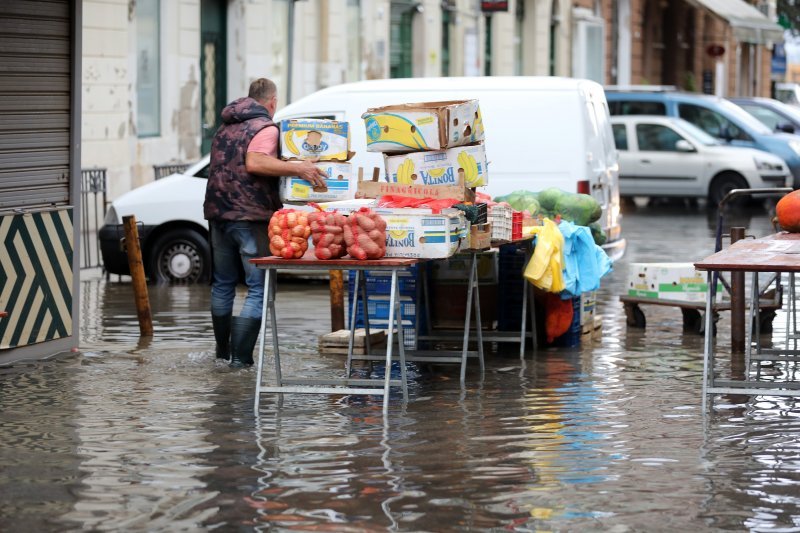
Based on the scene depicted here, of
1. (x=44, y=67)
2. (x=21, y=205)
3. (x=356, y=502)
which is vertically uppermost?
(x=44, y=67)

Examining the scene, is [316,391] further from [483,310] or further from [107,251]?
[107,251]

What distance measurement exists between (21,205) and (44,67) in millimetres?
901

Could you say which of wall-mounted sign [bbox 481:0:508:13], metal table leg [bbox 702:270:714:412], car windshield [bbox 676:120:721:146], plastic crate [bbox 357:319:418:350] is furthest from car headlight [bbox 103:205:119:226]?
wall-mounted sign [bbox 481:0:508:13]

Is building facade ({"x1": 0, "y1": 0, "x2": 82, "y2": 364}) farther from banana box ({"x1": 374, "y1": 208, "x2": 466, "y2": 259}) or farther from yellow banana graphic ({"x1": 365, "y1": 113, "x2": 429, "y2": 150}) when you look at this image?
banana box ({"x1": 374, "y1": 208, "x2": 466, "y2": 259})

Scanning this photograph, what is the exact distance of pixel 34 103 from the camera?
11.2 meters

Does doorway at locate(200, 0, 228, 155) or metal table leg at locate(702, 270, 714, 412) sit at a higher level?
doorway at locate(200, 0, 228, 155)

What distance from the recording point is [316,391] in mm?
9555

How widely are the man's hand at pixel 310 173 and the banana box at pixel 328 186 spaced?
0.03 m

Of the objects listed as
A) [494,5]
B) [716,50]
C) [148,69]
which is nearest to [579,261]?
[148,69]

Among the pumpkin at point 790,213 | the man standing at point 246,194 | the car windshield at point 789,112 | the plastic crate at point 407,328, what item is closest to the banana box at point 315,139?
the man standing at point 246,194

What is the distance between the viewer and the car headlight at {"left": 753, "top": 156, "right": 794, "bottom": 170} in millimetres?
28844

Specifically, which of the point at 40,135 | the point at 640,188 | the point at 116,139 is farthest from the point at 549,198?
the point at 640,188

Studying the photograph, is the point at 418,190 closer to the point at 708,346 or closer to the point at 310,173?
the point at 310,173

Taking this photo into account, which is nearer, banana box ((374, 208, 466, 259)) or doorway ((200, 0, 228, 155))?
banana box ((374, 208, 466, 259))
